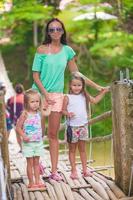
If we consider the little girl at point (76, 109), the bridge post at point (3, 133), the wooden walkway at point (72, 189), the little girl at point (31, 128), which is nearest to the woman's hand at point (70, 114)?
the little girl at point (76, 109)

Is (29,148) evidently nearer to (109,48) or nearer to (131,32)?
(131,32)

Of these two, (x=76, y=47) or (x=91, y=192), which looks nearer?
(x=91, y=192)

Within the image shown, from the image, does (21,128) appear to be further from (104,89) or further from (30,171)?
(104,89)

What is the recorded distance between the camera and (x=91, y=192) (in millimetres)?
3766

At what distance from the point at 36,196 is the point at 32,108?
0.61 meters

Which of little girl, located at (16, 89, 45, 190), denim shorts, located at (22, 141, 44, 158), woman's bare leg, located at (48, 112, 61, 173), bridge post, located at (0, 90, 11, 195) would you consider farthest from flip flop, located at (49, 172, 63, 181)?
bridge post, located at (0, 90, 11, 195)

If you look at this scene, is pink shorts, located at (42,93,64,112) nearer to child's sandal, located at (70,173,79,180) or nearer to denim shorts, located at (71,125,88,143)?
denim shorts, located at (71,125,88,143)

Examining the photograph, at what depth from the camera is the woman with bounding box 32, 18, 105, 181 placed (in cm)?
388

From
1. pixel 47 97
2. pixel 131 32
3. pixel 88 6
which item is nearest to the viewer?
pixel 47 97

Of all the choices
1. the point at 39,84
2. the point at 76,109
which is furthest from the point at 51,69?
the point at 76,109

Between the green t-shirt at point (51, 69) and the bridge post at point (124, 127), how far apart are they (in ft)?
1.31

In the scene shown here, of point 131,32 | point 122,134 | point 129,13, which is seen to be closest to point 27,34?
point 131,32

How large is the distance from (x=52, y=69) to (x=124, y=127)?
26.4 inches

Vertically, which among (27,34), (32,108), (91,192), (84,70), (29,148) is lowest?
(91,192)
